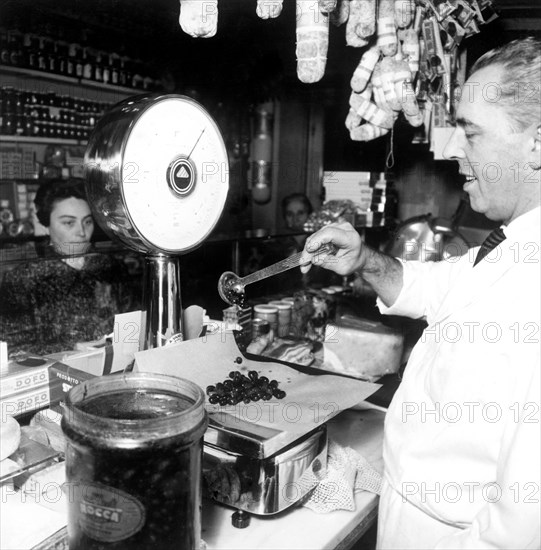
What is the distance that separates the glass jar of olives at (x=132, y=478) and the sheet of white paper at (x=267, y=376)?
28 centimetres

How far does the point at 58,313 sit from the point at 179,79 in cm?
366

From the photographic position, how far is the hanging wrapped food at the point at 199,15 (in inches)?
56.1

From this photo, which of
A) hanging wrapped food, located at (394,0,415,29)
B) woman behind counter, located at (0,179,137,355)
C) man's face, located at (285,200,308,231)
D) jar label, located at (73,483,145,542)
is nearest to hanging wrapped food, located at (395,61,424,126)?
hanging wrapped food, located at (394,0,415,29)

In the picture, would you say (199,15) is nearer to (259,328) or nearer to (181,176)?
(181,176)

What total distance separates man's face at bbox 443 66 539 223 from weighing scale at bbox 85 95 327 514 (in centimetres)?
52

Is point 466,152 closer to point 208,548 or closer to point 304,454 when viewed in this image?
point 304,454

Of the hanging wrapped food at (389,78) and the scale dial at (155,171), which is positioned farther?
the hanging wrapped food at (389,78)

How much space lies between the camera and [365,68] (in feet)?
7.33

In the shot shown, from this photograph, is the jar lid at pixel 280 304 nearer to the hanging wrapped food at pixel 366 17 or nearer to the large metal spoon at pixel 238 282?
the large metal spoon at pixel 238 282

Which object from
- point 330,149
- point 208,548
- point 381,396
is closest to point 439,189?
point 330,149

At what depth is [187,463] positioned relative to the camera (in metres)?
0.73

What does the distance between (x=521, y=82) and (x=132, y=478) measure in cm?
97

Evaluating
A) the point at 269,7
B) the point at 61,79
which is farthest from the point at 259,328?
the point at 61,79

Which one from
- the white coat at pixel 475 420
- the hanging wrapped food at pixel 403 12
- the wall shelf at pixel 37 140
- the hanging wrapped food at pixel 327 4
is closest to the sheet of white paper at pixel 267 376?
the white coat at pixel 475 420
